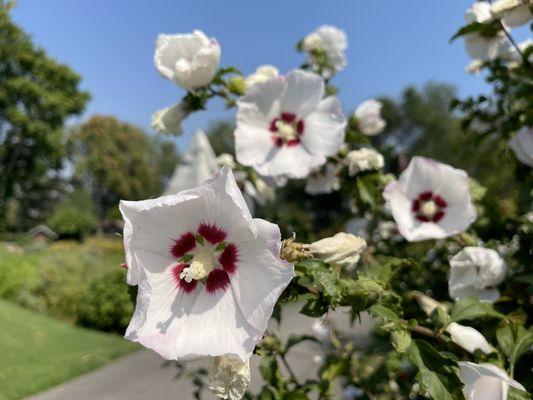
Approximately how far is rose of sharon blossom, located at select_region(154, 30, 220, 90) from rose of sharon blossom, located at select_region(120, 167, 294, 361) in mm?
663

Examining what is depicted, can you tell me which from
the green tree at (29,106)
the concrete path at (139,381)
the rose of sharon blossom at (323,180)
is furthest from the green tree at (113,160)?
the rose of sharon blossom at (323,180)

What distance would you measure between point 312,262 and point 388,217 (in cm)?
135

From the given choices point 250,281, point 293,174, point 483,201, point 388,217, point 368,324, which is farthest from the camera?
point 368,324

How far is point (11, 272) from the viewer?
11.7 metres

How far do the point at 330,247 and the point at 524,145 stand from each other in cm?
95

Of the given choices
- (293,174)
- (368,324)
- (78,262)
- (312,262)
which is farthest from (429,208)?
(78,262)

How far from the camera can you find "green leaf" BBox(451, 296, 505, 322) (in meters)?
1.27

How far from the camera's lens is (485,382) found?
1.09 meters

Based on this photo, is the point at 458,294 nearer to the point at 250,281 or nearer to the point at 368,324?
the point at 250,281

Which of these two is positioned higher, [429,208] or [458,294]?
[429,208]

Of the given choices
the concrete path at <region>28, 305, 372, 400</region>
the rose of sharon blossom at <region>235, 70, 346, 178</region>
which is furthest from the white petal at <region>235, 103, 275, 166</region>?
the concrete path at <region>28, 305, 372, 400</region>

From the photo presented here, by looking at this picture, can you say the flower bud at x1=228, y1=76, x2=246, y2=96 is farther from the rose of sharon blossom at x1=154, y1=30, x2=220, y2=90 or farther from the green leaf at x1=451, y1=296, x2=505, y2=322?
the green leaf at x1=451, y1=296, x2=505, y2=322

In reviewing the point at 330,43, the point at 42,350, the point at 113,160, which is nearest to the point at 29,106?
the point at 113,160

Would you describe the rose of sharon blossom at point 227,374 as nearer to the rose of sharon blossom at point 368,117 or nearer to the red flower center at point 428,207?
the red flower center at point 428,207
